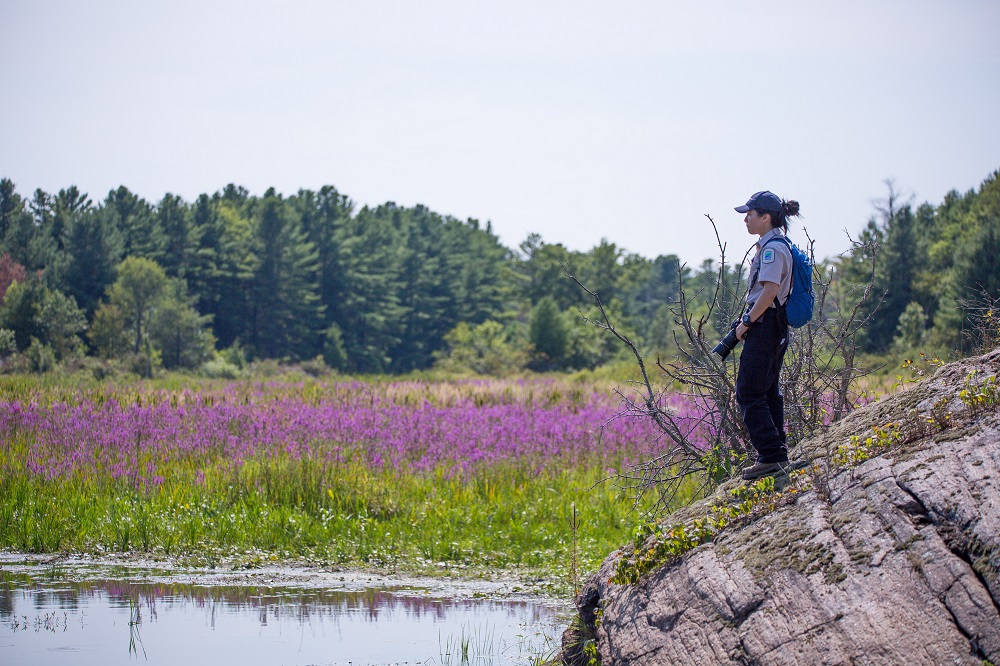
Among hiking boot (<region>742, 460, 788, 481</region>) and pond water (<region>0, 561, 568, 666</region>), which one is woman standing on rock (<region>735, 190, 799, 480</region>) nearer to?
hiking boot (<region>742, 460, 788, 481</region>)

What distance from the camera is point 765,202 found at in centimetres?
593

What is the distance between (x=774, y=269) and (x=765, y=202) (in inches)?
20.3

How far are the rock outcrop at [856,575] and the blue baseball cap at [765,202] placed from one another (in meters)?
1.38

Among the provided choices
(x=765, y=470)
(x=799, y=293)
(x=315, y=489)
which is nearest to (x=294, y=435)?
(x=315, y=489)

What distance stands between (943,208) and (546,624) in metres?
77.4

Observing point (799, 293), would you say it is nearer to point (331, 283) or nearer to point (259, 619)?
point (259, 619)

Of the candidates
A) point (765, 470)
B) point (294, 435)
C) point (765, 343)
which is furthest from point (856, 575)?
point (294, 435)

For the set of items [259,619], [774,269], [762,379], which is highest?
[774,269]

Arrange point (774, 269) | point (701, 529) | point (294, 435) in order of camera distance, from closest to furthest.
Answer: point (701, 529)
point (774, 269)
point (294, 435)

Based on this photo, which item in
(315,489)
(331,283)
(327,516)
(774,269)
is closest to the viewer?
(774,269)

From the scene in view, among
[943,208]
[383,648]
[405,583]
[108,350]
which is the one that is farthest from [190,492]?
[943,208]

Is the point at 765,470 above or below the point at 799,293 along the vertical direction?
below

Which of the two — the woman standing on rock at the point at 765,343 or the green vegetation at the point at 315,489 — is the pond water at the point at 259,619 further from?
the woman standing on rock at the point at 765,343

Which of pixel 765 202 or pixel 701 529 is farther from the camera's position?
pixel 765 202
